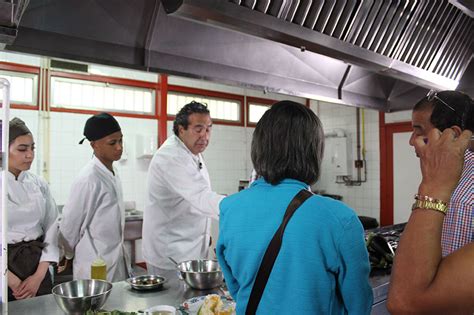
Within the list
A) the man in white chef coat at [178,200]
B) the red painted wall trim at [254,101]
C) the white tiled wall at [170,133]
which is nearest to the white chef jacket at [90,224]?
the man in white chef coat at [178,200]

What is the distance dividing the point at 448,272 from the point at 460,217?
548mm

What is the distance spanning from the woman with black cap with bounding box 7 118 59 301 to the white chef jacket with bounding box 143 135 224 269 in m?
0.63

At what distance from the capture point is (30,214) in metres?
2.50

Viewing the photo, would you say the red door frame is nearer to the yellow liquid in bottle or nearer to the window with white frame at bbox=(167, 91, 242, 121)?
the window with white frame at bbox=(167, 91, 242, 121)

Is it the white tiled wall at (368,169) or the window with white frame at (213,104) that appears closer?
the window with white frame at (213,104)

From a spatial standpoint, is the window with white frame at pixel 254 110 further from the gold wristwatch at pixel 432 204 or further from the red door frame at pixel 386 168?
the gold wristwatch at pixel 432 204

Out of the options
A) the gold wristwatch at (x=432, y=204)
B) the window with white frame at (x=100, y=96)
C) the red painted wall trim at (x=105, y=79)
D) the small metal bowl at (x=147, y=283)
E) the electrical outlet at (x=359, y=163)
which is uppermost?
the red painted wall trim at (x=105, y=79)

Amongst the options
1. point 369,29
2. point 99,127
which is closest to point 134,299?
point 99,127

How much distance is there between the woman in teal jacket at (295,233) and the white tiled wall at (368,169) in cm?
556

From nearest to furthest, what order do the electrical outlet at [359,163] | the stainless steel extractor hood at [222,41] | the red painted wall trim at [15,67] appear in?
the stainless steel extractor hood at [222,41], the red painted wall trim at [15,67], the electrical outlet at [359,163]

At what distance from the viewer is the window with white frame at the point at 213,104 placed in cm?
638

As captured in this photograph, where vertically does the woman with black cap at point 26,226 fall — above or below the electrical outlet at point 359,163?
below

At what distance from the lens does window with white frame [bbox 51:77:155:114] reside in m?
5.38

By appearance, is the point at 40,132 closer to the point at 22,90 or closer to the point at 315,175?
the point at 22,90
